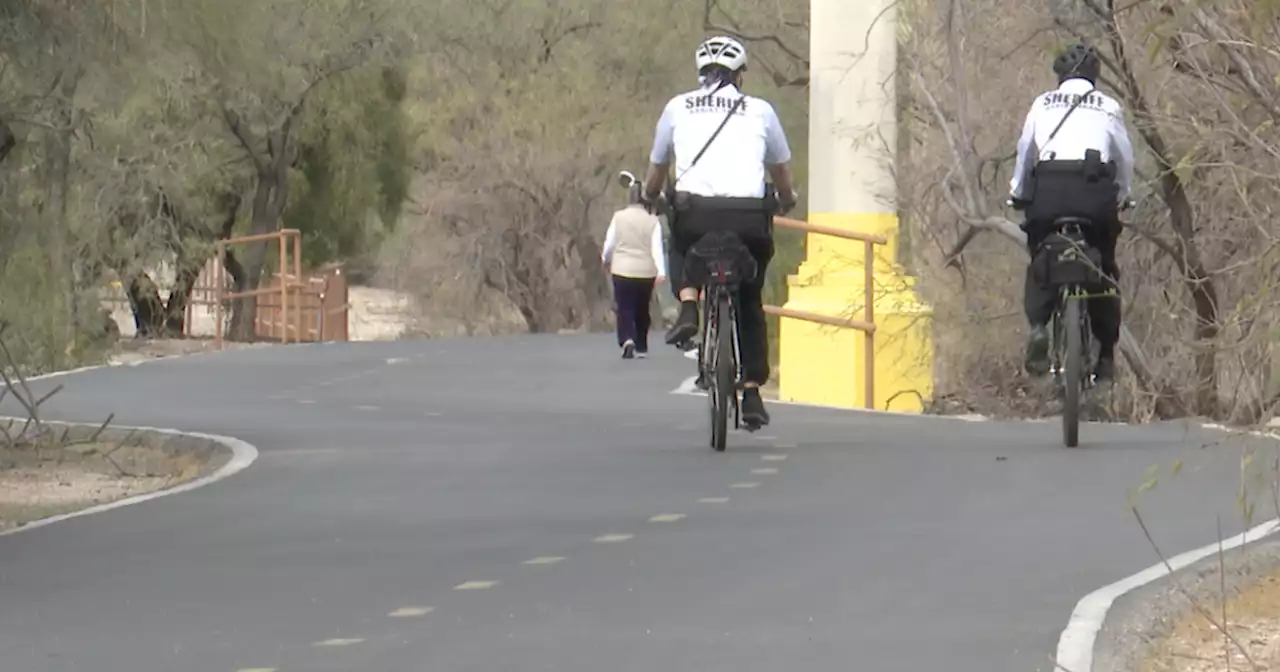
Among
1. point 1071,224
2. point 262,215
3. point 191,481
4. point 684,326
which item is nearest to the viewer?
point 191,481

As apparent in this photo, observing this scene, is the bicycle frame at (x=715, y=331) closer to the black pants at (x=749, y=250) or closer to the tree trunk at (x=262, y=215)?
the black pants at (x=749, y=250)

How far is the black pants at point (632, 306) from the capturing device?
24906mm

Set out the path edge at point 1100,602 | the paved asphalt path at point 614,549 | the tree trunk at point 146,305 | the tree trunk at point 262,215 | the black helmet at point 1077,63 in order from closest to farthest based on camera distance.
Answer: the path edge at point 1100,602 → the paved asphalt path at point 614,549 → the black helmet at point 1077,63 → the tree trunk at point 146,305 → the tree trunk at point 262,215

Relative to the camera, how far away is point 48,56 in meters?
11.5

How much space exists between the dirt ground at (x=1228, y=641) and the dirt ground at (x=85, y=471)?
21.3 feet

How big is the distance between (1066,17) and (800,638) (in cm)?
708

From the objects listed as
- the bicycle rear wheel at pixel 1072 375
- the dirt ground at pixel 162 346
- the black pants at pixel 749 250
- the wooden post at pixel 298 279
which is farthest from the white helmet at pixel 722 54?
the wooden post at pixel 298 279

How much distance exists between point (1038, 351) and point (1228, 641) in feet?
19.7

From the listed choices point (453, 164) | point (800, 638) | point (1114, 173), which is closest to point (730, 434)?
point (1114, 173)

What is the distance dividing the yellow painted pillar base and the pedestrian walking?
18.1 ft

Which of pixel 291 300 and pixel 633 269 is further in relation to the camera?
pixel 291 300

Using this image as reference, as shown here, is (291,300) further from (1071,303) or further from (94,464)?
(1071,303)

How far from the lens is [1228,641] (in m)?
6.98

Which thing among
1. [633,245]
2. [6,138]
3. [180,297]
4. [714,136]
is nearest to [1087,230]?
[714,136]
